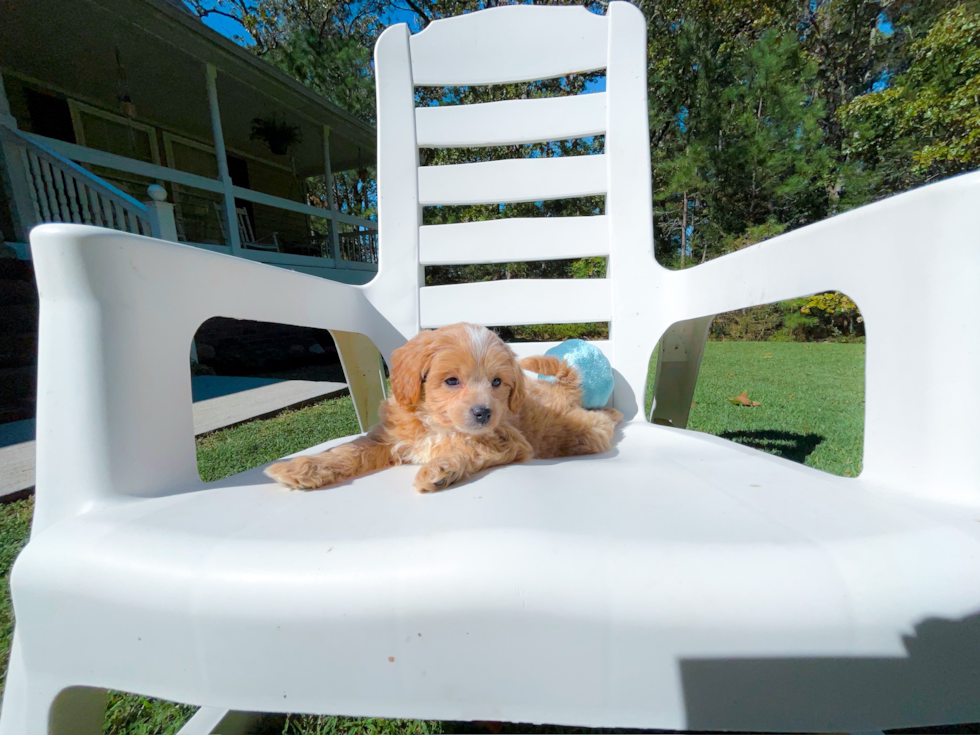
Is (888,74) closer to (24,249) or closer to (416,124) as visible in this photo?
(416,124)

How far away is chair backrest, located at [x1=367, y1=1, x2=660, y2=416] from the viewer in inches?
73.8

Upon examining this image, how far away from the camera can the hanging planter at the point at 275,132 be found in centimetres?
908

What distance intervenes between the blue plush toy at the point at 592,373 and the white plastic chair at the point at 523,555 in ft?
2.11

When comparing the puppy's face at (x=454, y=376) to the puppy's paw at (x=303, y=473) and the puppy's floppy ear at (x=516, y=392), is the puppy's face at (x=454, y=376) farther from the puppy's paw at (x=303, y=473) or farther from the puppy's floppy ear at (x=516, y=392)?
the puppy's paw at (x=303, y=473)

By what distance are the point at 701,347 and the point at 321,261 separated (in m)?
8.42

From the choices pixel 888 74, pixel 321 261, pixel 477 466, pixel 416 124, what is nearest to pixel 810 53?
pixel 888 74

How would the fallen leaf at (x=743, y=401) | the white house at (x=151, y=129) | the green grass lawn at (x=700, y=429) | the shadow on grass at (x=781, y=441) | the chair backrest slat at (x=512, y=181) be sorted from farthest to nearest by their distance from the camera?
the white house at (x=151, y=129) → the fallen leaf at (x=743, y=401) → the shadow on grass at (x=781, y=441) → the chair backrest slat at (x=512, y=181) → the green grass lawn at (x=700, y=429)

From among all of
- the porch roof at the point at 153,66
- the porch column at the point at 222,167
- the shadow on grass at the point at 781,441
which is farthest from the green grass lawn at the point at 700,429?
the porch roof at the point at 153,66

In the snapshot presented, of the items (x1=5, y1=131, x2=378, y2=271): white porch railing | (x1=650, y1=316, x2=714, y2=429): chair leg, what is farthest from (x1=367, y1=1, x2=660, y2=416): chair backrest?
(x1=5, y1=131, x2=378, y2=271): white porch railing

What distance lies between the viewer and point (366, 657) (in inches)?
21.6

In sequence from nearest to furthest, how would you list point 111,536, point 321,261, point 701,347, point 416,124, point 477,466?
point 111,536 → point 477,466 → point 701,347 → point 416,124 → point 321,261

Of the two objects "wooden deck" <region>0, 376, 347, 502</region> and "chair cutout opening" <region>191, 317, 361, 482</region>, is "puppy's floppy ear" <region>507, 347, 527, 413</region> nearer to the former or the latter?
"chair cutout opening" <region>191, 317, 361, 482</region>

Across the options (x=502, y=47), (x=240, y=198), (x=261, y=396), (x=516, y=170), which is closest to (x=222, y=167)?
(x=240, y=198)

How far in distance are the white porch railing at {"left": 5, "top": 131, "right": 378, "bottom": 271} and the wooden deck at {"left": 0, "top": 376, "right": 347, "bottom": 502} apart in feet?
7.13
